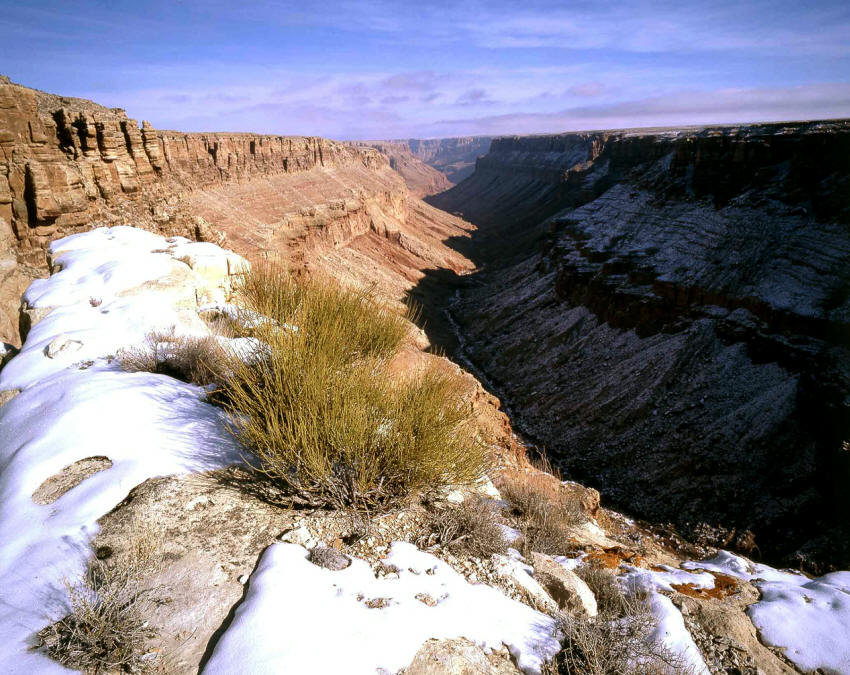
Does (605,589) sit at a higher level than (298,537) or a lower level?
lower

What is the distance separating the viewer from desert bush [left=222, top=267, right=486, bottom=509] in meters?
3.50

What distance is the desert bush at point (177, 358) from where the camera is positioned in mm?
5055

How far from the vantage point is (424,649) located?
259cm

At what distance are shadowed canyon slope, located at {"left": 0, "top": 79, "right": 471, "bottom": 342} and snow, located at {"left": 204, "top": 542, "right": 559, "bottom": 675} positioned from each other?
15.5 feet

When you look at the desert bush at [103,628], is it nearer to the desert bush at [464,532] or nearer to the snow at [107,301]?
the desert bush at [464,532]

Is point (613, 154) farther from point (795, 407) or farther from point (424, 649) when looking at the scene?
point (424, 649)

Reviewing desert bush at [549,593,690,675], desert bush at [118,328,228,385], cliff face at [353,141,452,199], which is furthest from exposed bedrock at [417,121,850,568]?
cliff face at [353,141,452,199]

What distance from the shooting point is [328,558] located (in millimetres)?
3049

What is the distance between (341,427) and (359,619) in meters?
1.35

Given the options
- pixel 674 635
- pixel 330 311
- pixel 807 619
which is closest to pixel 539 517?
pixel 674 635

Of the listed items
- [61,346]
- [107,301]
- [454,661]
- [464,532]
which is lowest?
[464,532]

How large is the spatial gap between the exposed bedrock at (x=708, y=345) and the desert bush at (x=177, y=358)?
1319 cm

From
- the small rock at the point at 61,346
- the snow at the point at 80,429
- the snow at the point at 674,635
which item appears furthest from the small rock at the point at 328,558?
the small rock at the point at 61,346

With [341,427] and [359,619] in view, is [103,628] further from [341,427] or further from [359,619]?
[341,427]
